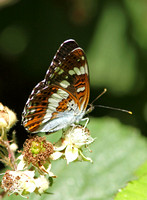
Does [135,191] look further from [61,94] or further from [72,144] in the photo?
[61,94]

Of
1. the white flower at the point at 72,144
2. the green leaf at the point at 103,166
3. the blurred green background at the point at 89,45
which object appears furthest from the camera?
the blurred green background at the point at 89,45

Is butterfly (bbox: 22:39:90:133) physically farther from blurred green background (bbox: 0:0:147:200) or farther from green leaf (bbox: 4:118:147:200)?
blurred green background (bbox: 0:0:147:200)

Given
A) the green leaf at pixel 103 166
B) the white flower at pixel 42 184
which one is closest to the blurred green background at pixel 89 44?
the green leaf at pixel 103 166

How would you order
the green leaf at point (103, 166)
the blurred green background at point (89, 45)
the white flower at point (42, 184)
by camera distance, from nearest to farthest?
1. the white flower at point (42, 184)
2. the green leaf at point (103, 166)
3. the blurred green background at point (89, 45)

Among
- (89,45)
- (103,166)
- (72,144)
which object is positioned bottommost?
(103,166)

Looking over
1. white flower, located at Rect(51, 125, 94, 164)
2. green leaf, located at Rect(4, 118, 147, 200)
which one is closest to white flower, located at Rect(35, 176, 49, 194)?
white flower, located at Rect(51, 125, 94, 164)

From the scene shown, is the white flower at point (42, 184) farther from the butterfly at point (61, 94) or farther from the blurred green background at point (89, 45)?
the blurred green background at point (89, 45)

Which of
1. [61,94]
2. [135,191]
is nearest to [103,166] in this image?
[135,191]
